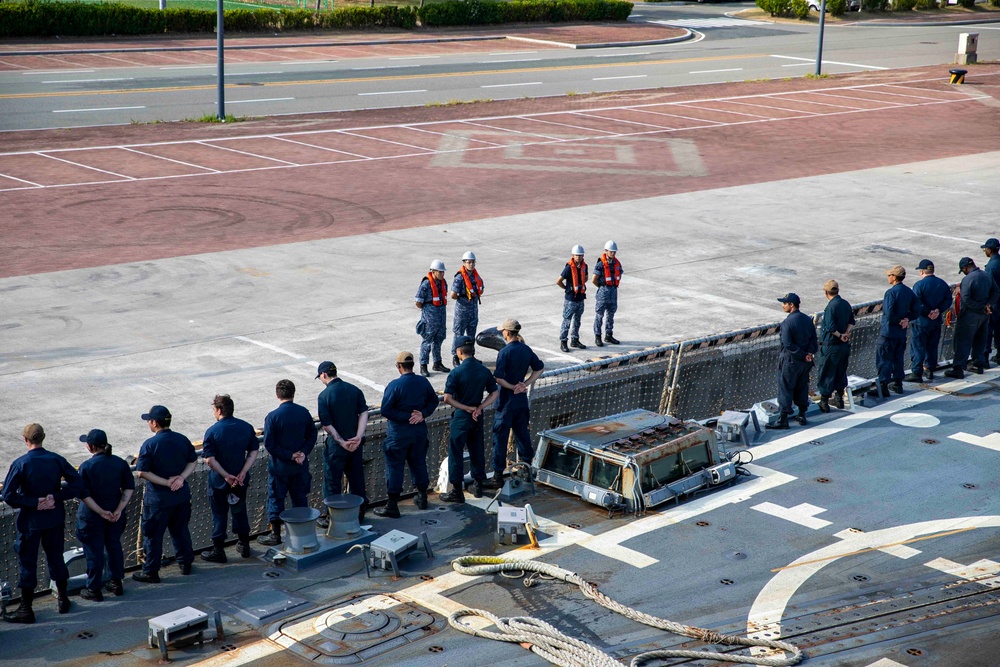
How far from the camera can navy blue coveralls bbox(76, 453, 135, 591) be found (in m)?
10.5

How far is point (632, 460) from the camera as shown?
486 inches

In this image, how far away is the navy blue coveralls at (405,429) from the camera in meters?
12.5

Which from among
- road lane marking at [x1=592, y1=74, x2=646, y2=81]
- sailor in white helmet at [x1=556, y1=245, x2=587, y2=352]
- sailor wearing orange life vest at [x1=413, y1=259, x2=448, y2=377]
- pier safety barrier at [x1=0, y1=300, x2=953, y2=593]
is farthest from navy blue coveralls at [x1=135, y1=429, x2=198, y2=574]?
road lane marking at [x1=592, y1=74, x2=646, y2=81]

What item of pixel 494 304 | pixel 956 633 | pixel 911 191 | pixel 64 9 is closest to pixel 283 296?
pixel 494 304

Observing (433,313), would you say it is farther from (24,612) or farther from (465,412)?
(24,612)

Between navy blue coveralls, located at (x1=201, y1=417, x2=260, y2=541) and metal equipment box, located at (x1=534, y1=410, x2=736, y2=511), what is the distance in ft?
11.2

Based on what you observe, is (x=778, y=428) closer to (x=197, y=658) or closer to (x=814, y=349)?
(x=814, y=349)

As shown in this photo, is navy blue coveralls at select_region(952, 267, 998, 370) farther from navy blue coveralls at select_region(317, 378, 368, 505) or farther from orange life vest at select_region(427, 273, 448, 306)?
navy blue coveralls at select_region(317, 378, 368, 505)

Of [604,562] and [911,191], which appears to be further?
[911,191]

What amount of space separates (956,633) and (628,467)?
3.66m

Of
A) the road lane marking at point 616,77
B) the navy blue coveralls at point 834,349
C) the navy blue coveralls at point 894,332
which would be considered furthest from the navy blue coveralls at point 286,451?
the road lane marking at point 616,77

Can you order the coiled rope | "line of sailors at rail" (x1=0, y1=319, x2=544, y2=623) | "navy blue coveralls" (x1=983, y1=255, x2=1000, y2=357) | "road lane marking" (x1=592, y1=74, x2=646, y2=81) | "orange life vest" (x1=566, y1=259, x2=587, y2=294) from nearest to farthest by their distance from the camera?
the coiled rope, "line of sailors at rail" (x1=0, y1=319, x2=544, y2=623), "navy blue coveralls" (x1=983, y1=255, x2=1000, y2=357), "orange life vest" (x1=566, y1=259, x2=587, y2=294), "road lane marking" (x1=592, y1=74, x2=646, y2=81)

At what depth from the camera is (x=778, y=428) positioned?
50.3ft

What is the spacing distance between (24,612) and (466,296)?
937 cm
